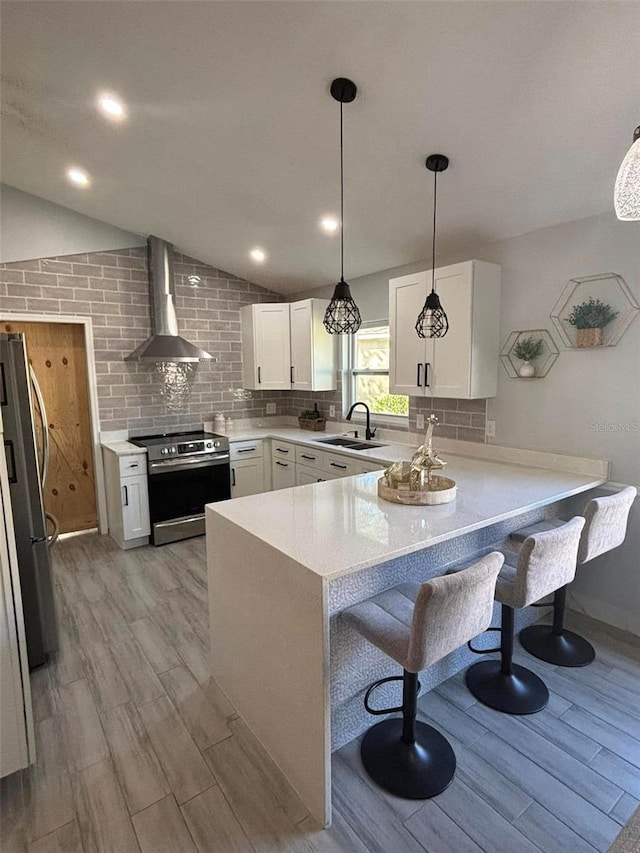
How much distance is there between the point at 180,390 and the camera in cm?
454

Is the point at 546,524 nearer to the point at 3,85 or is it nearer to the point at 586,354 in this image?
the point at 586,354

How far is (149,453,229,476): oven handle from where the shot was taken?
3.81 metres

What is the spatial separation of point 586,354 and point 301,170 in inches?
79.7

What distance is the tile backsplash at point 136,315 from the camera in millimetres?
3768

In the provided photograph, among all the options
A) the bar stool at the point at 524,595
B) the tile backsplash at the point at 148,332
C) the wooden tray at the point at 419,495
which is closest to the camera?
the bar stool at the point at 524,595

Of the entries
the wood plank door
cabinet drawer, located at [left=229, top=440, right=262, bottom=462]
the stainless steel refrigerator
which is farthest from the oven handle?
the stainless steel refrigerator

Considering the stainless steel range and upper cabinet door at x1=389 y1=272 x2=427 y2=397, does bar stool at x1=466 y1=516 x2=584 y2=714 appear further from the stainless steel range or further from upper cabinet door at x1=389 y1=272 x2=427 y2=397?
the stainless steel range

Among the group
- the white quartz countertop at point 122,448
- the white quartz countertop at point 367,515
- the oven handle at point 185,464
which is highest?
the white quartz countertop at point 122,448

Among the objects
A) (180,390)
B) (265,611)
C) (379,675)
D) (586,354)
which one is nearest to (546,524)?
(586,354)

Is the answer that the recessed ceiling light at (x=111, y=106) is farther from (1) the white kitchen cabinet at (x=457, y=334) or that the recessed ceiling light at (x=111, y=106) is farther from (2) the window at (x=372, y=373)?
(2) the window at (x=372, y=373)

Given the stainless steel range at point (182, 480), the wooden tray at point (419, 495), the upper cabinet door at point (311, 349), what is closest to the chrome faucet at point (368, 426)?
the upper cabinet door at point (311, 349)

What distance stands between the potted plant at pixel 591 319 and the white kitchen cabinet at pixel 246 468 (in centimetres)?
299

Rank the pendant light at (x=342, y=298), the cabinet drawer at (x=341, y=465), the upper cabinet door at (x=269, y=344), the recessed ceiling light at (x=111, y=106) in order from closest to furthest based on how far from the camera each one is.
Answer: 1. the pendant light at (x=342, y=298)
2. the recessed ceiling light at (x=111, y=106)
3. the cabinet drawer at (x=341, y=465)
4. the upper cabinet door at (x=269, y=344)

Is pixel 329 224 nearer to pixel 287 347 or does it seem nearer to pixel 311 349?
pixel 311 349
